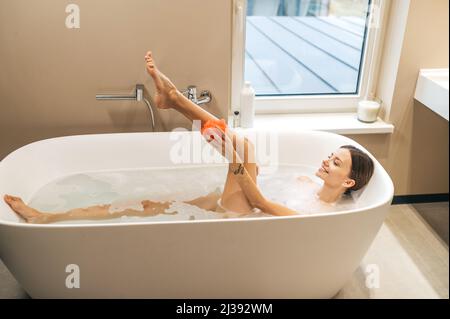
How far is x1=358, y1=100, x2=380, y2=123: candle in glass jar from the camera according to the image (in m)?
2.55

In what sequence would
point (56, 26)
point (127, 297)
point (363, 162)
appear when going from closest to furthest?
point (127, 297) → point (363, 162) → point (56, 26)

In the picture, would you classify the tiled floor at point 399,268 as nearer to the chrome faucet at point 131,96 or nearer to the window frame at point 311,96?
the window frame at point 311,96

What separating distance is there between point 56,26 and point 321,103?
1.57 meters

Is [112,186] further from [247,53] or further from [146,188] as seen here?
[247,53]

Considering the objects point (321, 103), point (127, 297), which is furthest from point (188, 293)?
point (321, 103)

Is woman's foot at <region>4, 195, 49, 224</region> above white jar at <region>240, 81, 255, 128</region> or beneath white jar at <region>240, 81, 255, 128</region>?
beneath

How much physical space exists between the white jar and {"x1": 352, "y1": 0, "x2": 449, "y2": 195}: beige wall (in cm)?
64

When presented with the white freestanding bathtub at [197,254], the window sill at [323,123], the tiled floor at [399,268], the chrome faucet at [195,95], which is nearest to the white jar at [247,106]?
the window sill at [323,123]

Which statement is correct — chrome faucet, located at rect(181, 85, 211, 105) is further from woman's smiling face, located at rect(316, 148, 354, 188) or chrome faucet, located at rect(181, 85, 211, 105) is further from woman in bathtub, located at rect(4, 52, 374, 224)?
woman's smiling face, located at rect(316, 148, 354, 188)

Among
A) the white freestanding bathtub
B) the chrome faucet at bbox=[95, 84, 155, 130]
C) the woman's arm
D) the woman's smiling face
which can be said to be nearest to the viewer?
the white freestanding bathtub

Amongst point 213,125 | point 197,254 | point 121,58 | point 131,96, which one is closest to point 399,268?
point 197,254

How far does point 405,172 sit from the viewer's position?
2.70 metres

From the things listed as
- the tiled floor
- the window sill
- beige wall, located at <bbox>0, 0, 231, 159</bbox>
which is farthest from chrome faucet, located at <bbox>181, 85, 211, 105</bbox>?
the tiled floor

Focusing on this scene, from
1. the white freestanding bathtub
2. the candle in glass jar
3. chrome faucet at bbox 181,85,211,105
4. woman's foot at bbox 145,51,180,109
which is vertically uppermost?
woman's foot at bbox 145,51,180,109
